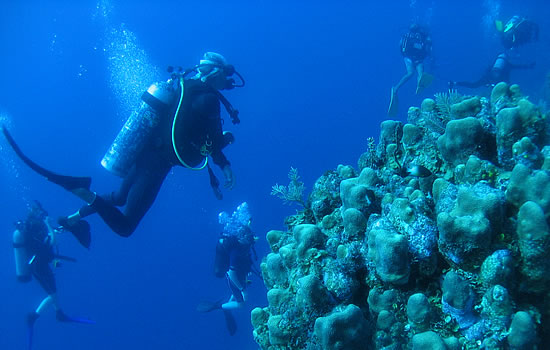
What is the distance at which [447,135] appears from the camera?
301 cm

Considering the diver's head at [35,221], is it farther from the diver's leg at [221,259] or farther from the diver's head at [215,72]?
the diver's head at [215,72]

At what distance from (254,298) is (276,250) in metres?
26.7

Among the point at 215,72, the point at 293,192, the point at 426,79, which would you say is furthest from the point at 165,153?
the point at 426,79

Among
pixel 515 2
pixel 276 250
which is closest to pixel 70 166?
pixel 276 250

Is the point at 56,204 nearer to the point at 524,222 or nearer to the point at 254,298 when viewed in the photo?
the point at 254,298

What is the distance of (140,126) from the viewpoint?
6.14 m

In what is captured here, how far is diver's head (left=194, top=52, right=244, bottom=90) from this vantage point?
654 cm

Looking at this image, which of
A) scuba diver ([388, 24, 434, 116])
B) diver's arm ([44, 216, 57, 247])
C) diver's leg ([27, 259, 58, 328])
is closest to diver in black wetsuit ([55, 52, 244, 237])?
diver's arm ([44, 216, 57, 247])

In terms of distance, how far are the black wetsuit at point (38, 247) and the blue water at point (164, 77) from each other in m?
10.9

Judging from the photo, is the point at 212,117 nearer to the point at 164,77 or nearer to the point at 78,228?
the point at 78,228

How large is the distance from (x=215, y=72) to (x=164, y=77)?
3873 inches

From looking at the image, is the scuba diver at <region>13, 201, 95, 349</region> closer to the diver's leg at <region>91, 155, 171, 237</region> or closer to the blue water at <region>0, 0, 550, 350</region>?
the diver's leg at <region>91, 155, 171, 237</region>

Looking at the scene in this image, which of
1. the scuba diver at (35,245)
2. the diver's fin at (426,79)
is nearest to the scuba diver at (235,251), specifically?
the scuba diver at (35,245)

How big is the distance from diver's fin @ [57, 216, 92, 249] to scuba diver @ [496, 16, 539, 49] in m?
16.5
